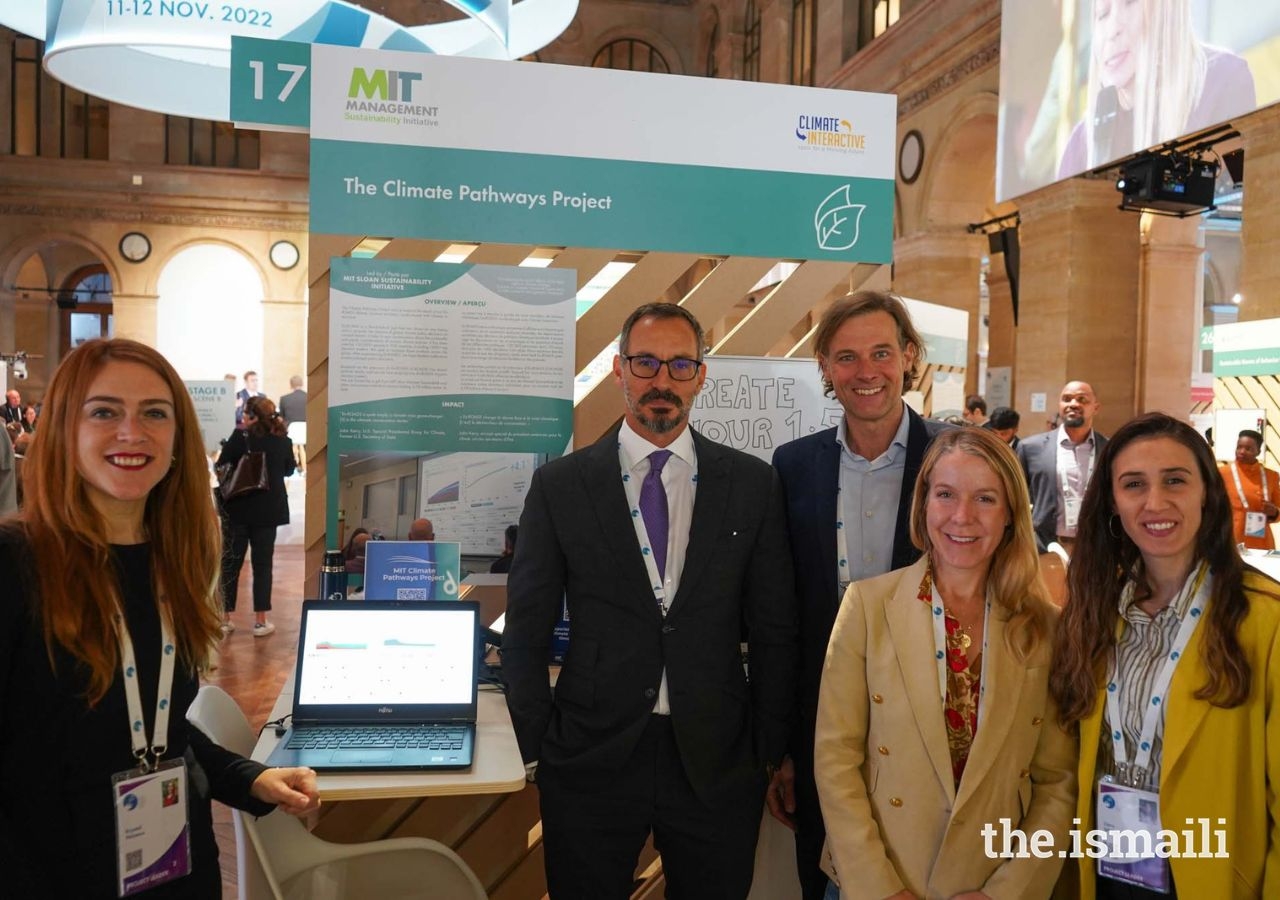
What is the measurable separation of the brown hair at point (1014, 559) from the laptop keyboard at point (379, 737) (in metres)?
1.25

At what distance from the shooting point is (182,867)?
166cm

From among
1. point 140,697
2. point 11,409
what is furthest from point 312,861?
point 11,409

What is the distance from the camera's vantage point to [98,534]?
5.24 feet

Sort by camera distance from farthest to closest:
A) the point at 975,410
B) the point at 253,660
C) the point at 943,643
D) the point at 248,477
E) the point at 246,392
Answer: the point at 246,392, the point at 975,410, the point at 248,477, the point at 253,660, the point at 943,643

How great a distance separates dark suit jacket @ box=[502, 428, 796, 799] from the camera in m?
2.12

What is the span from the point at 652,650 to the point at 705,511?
1.11ft

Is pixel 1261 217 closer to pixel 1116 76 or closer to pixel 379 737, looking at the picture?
pixel 1116 76

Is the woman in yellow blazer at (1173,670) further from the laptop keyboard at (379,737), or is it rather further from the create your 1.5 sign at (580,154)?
the create your 1.5 sign at (580,154)

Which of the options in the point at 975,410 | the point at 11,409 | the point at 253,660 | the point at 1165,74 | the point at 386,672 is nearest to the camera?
the point at 386,672

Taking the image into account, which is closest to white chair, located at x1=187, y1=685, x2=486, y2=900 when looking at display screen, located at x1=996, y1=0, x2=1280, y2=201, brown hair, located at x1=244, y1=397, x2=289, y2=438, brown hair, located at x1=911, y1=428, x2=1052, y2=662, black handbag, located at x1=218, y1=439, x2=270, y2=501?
brown hair, located at x1=911, y1=428, x2=1052, y2=662

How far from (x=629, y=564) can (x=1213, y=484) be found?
47.6 inches

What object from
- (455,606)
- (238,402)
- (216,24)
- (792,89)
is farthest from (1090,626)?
(238,402)

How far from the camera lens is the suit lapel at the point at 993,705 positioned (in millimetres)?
1869

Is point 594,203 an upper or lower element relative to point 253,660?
upper
